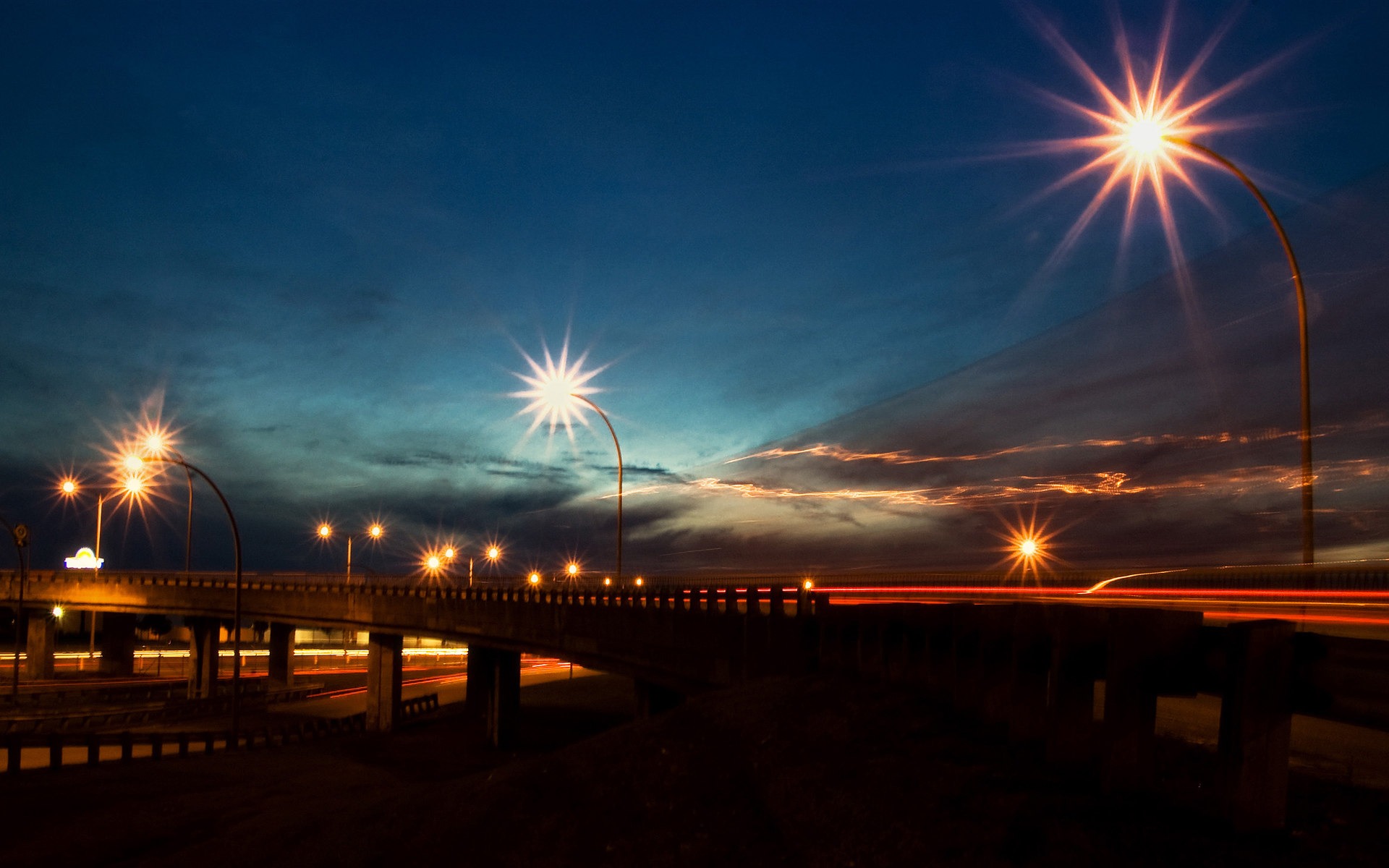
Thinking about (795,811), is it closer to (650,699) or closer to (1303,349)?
(1303,349)

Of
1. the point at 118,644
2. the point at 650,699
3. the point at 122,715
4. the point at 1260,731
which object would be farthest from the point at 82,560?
the point at 1260,731

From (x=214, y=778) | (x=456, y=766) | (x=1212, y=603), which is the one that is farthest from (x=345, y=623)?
(x=1212, y=603)

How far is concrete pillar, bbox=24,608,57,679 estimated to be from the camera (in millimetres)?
77438

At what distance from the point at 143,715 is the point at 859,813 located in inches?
2068

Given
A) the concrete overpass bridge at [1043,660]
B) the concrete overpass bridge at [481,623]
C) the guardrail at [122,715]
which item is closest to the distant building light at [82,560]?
the concrete overpass bridge at [481,623]

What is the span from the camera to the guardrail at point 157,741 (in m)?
29.1

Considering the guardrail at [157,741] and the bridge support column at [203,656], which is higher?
the guardrail at [157,741]

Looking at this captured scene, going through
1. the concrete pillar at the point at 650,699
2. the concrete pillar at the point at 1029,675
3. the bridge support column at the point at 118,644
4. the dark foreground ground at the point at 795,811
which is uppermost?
the concrete pillar at the point at 1029,675

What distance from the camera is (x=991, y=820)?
675 cm

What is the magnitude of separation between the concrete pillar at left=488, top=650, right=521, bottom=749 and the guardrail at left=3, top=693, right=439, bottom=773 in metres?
6.65

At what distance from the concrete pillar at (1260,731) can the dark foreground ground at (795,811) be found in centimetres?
17

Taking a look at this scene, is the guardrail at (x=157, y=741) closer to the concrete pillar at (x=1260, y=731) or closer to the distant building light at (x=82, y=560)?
the concrete pillar at (x=1260, y=731)

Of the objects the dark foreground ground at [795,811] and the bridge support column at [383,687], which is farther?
the bridge support column at [383,687]

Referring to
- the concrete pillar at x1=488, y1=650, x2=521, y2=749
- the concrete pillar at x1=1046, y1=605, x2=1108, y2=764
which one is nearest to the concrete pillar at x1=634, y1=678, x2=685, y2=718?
the concrete pillar at x1=488, y1=650, x2=521, y2=749
